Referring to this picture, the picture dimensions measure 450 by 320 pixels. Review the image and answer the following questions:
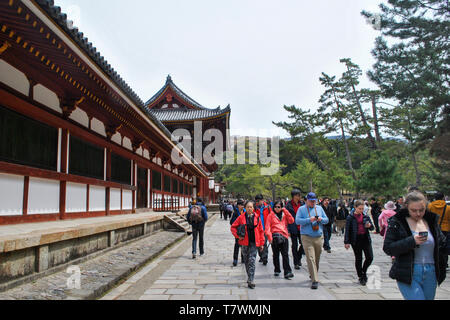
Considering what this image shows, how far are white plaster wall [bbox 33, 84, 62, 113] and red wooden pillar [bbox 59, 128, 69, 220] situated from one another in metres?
0.62

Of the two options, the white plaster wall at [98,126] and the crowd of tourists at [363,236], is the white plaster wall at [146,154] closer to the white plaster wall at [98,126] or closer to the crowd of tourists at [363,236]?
the white plaster wall at [98,126]

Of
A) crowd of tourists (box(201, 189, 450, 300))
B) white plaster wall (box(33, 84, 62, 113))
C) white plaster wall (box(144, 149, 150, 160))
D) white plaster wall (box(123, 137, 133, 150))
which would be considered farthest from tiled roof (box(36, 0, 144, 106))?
white plaster wall (box(144, 149, 150, 160))

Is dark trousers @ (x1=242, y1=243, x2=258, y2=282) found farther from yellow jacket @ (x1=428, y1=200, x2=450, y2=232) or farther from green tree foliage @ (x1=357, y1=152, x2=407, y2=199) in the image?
green tree foliage @ (x1=357, y1=152, x2=407, y2=199)

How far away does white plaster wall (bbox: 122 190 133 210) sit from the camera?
12.3 metres

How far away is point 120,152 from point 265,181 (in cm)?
3447

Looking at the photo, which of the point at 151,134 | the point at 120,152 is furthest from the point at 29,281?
the point at 151,134

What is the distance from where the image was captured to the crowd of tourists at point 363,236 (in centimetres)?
335

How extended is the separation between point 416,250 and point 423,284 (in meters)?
0.33

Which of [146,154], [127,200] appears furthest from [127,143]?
[146,154]

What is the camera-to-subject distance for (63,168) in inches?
311

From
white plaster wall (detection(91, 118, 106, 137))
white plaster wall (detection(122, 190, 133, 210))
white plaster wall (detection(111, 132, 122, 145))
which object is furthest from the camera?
white plaster wall (detection(122, 190, 133, 210))

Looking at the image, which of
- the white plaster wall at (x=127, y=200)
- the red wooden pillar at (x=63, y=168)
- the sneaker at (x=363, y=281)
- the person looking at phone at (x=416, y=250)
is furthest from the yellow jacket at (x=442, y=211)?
the white plaster wall at (x=127, y=200)

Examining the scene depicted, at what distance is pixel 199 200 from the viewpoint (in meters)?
9.84

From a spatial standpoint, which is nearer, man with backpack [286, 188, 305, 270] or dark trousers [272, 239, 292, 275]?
dark trousers [272, 239, 292, 275]
